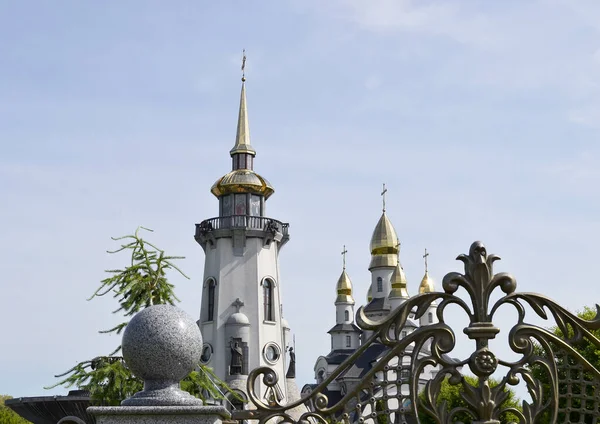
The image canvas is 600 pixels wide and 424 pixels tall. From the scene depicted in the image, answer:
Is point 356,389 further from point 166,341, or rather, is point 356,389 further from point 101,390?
point 101,390

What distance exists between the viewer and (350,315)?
3327 inches

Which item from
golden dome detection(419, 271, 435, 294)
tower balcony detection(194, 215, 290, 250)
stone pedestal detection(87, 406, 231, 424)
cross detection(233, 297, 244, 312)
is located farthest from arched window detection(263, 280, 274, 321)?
stone pedestal detection(87, 406, 231, 424)

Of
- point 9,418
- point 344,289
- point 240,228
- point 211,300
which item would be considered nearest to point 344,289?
point 344,289

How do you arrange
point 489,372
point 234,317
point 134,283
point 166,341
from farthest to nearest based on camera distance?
1. point 234,317
2. point 134,283
3. point 489,372
4. point 166,341

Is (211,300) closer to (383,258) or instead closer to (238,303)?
(238,303)

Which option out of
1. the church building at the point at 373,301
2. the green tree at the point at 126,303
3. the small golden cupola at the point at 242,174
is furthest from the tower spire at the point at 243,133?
the green tree at the point at 126,303

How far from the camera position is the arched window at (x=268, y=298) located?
5050 centimetres

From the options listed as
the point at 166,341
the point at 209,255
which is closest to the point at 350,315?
the point at 209,255

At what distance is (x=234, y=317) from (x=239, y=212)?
574cm

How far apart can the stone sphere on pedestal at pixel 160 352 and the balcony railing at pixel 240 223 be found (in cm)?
4313

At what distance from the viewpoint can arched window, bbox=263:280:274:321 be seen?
50.5 m

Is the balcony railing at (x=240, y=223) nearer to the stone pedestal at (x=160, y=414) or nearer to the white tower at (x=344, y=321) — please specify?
the white tower at (x=344, y=321)

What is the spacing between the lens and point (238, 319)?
4909cm

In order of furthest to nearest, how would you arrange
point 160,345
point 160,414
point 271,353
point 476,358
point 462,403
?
point 271,353 → point 462,403 → point 476,358 → point 160,345 → point 160,414
